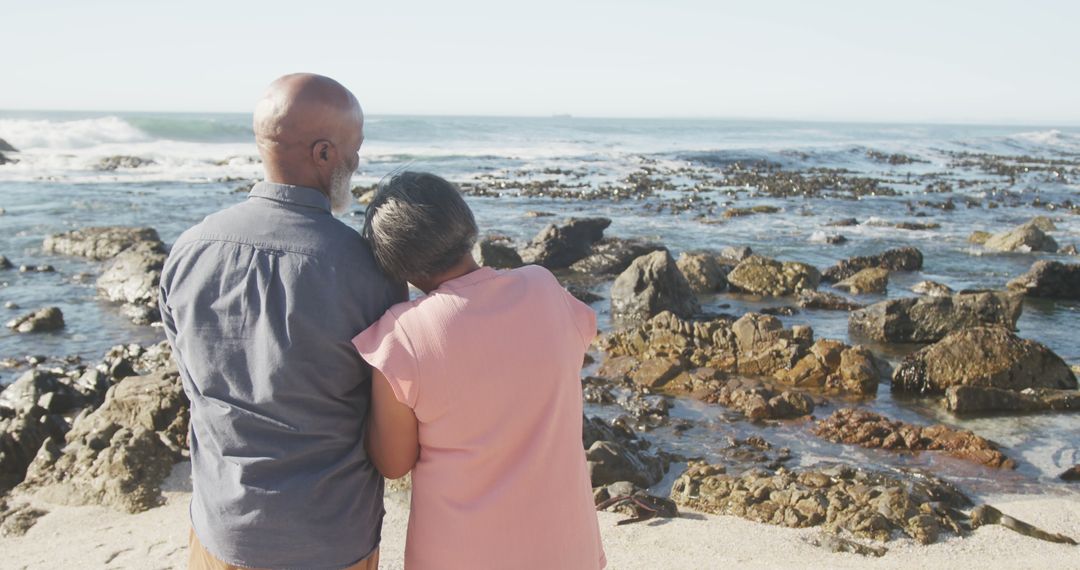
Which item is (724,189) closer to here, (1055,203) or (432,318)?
(1055,203)

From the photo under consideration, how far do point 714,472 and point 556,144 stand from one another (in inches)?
2034

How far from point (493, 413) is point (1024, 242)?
733 inches

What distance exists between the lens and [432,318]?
200 cm

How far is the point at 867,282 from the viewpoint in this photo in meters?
13.9

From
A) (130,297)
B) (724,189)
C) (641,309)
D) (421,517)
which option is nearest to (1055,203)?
(724,189)

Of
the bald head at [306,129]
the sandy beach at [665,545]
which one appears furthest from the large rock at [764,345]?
the bald head at [306,129]

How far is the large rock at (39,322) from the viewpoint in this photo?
11109 mm

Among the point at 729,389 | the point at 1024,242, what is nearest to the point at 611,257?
the point at 729,389

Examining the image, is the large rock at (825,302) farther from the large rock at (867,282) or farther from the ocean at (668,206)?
the large rock at (867,282)

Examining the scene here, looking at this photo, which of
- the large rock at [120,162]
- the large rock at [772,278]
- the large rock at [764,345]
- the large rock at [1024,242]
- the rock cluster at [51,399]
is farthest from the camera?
the large rock at [120,162]

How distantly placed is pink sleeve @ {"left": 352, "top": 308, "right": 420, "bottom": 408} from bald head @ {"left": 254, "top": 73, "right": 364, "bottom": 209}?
0.47 meters

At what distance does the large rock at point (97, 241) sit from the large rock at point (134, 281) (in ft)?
7.44

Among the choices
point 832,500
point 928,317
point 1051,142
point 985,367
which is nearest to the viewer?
point 832,500

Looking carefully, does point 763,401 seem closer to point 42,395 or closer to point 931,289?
point 42,395
